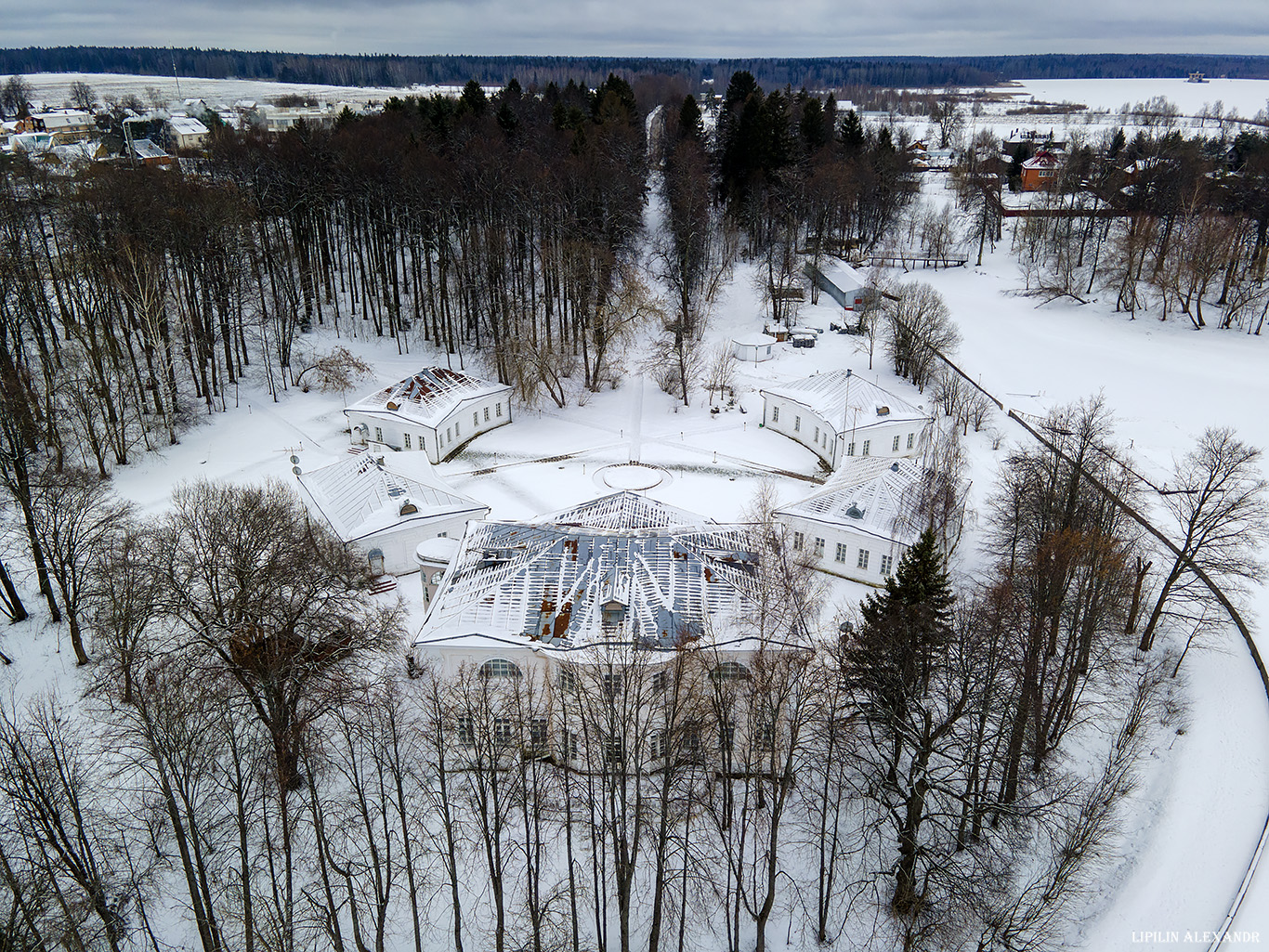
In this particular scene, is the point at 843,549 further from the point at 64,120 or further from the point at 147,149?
the point at 64,120

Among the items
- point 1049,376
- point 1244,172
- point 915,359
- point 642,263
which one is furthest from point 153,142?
point 1244,172

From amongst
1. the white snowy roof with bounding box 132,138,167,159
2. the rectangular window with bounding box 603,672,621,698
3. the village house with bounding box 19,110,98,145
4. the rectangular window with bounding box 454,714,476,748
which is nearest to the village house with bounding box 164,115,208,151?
the village house with bounding box 19,110,98,145

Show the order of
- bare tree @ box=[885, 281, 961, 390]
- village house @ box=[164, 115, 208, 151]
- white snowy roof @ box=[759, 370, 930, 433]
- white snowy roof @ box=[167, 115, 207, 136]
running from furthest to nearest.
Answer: white snowy roof @ box=[167, 115, 207, 136]
village house @ box=[164, 115, 208, 151]
bare tree @ box=[885, 281, 961, 390]
white snowy roof @ box=[759, 370, 930, 433]

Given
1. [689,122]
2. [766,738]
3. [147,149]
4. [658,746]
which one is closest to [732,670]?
[766,738]

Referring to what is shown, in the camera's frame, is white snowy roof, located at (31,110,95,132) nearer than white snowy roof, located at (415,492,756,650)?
No

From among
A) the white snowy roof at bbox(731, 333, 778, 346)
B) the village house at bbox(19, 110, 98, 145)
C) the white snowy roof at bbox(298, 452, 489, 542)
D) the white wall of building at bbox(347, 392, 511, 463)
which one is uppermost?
the village house at bbox(19, 110, 98, 145)

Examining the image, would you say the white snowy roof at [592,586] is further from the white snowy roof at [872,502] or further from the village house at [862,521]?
the white snowy roof at [872,502]

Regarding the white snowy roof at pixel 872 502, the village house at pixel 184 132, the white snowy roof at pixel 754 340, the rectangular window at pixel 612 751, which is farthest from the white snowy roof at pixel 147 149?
the rectangular window at pixel 612 751

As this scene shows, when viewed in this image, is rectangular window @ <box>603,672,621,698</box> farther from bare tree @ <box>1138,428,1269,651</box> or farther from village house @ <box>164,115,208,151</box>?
village house @ <box>164,115,208,151</box>
